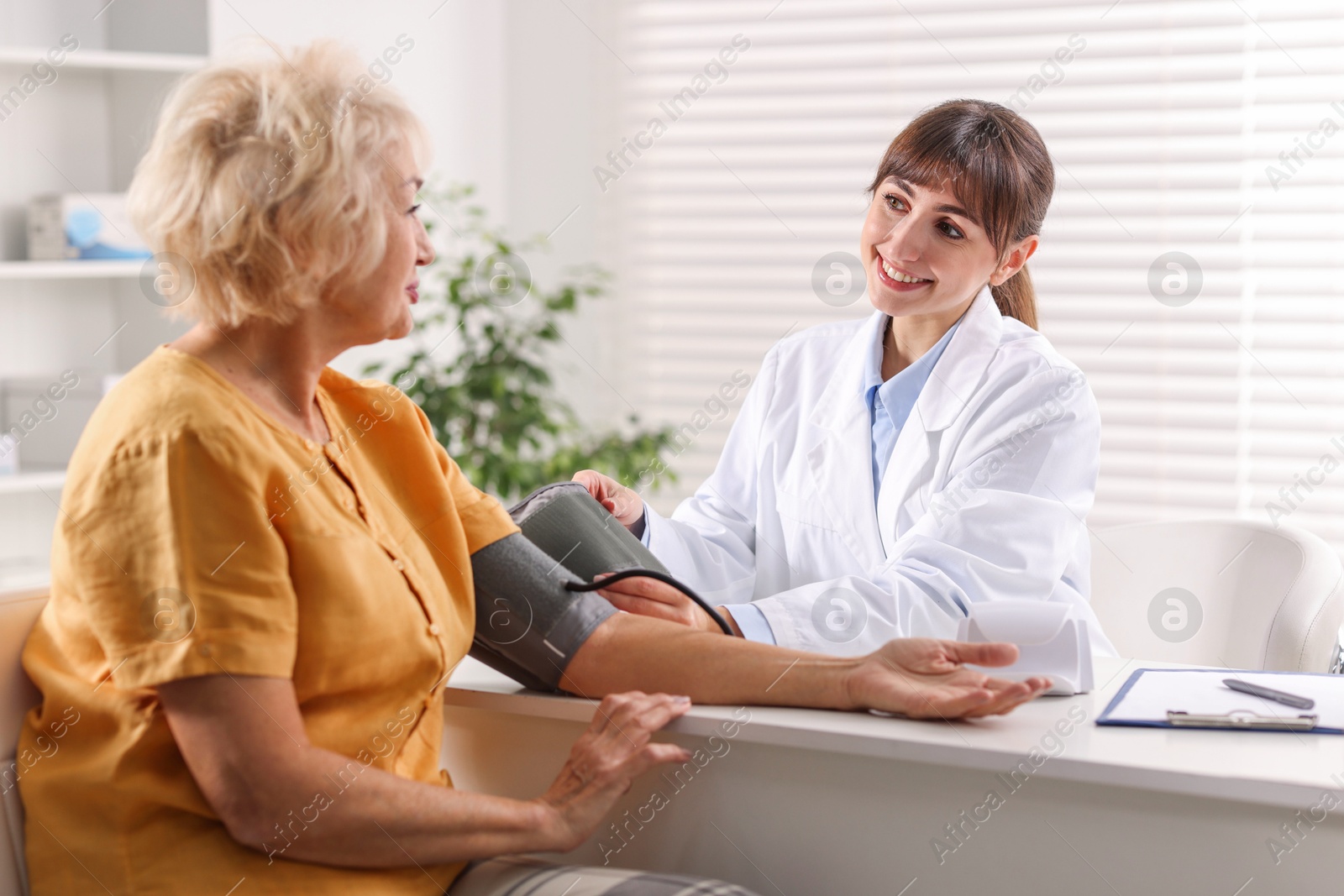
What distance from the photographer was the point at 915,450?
173cm

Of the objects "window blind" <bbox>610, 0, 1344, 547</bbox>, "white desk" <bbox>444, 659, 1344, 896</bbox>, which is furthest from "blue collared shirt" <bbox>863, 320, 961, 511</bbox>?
"window blind" <bbox>610, 0, 1344, 547</bbox>

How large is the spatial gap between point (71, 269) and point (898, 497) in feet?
6.06

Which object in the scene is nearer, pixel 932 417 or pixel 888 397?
pixel 932 417

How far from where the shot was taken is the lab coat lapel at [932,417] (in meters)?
1.70

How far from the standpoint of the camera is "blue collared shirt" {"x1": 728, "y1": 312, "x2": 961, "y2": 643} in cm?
180

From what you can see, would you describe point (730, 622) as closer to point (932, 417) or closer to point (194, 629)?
point (932, 417)

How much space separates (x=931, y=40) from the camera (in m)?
3.20

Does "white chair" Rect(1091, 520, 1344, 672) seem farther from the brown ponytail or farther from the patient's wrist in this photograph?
the patient's wrist

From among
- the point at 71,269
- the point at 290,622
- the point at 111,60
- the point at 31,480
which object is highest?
the point at 111,60

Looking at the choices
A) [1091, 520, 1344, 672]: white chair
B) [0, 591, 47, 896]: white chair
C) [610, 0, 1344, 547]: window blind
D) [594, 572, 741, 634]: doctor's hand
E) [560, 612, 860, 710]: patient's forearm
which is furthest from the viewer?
[610, 0, 1344, 547]: window blind

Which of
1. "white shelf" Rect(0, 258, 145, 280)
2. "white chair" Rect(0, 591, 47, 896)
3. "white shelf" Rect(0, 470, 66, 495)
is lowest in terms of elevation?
"white shelf" Rect(0, 470, 66, 495)

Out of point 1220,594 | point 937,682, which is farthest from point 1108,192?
point 937,682

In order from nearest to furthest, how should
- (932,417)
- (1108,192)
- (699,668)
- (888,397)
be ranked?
(699,668)
(932,417)
(888,397)
(1108,192)

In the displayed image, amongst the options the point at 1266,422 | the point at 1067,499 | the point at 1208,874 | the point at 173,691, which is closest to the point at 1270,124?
the point at 1266,422
